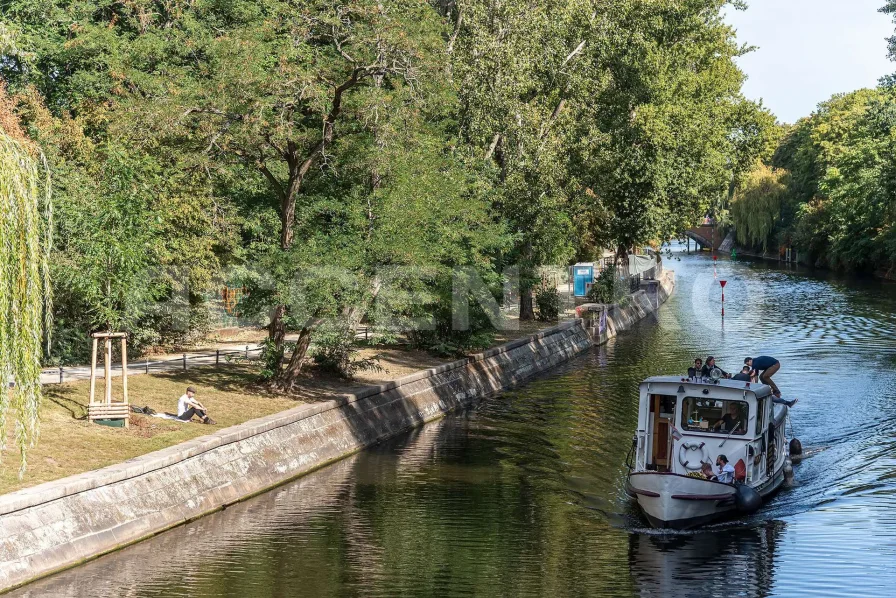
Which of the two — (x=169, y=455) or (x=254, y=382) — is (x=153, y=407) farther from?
(x=169, y=455)

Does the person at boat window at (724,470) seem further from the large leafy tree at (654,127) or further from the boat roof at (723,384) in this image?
the large leafy tree at (654,127)

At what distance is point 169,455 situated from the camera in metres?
22.0

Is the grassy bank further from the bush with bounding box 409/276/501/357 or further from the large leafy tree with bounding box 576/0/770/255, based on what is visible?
the large leafy tree with bounding box 576/0/770/255

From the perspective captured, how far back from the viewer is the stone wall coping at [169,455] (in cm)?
1834

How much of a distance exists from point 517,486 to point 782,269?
86.1 meters

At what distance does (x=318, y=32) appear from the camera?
3133 centimetres

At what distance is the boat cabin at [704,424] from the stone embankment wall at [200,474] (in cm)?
853

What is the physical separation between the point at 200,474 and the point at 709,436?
11499 millimetres

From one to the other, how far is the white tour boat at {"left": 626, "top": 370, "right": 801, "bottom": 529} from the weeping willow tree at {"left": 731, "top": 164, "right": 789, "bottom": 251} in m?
95.3

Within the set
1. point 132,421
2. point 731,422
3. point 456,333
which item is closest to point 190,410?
point 132,421

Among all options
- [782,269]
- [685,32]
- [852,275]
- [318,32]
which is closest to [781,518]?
[318,32]

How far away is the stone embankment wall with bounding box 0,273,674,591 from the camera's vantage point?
18125mm

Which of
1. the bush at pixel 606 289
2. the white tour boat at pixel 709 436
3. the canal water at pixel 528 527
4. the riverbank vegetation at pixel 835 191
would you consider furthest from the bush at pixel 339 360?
the riverbank vegetation at pixel 835 191

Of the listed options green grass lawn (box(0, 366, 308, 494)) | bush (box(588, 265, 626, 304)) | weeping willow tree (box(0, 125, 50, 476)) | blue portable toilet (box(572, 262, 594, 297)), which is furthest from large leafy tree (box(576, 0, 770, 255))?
weeping willow tree (box(0, 125, 50, 476))
